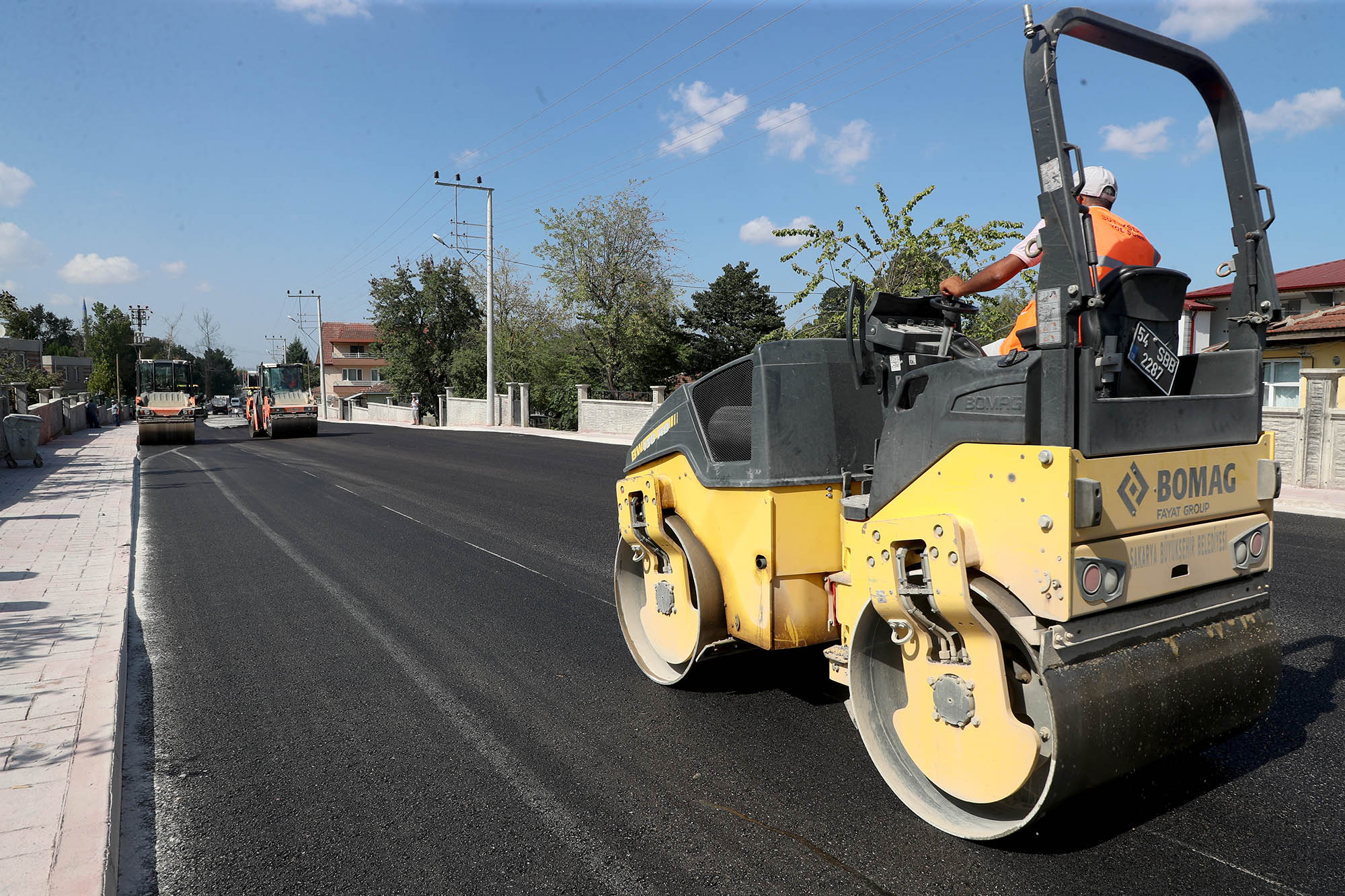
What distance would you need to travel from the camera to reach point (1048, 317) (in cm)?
258

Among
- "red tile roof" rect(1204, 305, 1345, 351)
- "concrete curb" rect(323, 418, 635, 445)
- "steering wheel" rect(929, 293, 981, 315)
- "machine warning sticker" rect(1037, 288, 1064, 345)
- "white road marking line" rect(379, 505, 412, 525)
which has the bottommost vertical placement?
"white road marking line" rect(379, 505, 412, 525)

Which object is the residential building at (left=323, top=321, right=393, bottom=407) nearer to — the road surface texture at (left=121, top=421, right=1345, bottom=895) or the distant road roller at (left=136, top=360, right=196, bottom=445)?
the distant road roller at (left=136, top=360, right=196, bottom=445)

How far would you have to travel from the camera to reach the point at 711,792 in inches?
134

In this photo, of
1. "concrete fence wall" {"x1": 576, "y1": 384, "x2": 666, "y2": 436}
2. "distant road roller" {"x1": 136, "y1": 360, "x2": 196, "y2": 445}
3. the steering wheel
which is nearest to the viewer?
the steering wheel

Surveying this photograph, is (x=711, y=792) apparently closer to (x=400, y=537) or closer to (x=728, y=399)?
(x=728, y=399)

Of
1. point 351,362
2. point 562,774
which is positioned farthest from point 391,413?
point 562,774

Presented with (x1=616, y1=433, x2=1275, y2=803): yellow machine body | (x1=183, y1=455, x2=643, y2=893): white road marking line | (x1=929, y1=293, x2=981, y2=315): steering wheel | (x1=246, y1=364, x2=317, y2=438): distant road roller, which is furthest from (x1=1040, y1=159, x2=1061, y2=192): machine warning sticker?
(x1=246, y1=364, x2=317, y2=438): distant road roller

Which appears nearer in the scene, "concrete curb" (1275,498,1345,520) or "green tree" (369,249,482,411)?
"concrete curb" (1275,498,1345,520)

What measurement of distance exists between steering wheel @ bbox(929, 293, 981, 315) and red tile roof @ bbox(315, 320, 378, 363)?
9522 centimetres

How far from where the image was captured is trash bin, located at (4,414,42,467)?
16688 mm

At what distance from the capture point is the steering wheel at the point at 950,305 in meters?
3.39

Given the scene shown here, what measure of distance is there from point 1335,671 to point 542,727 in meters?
4.25

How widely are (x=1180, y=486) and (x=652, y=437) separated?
8.31ft

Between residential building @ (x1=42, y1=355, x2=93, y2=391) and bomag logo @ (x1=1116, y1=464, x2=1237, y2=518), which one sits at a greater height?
residential building @ (x1=42, y1=355, x2=93, y2=391)
